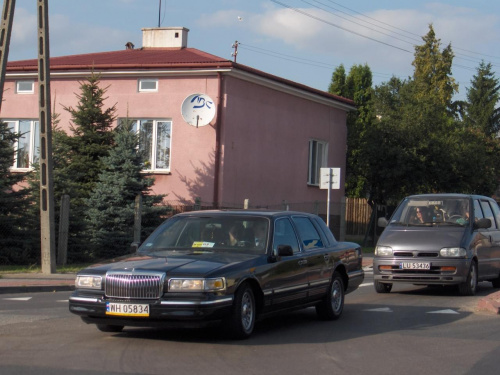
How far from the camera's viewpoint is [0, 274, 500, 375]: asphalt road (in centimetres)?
759

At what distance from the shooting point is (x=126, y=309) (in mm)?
8352

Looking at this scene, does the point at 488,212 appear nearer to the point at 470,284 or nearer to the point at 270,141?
the point at 470,284

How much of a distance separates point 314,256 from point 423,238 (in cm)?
422

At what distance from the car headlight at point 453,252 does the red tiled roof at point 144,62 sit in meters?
12.8

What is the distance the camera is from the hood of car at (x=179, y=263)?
845cm

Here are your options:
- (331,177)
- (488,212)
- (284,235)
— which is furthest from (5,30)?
(331,177)

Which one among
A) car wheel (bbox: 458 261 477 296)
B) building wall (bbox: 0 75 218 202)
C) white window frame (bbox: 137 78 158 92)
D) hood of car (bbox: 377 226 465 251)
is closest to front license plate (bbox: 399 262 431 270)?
hood of car (bbox: 377 226 465 251)

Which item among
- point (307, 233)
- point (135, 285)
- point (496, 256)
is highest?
point (307, 233)

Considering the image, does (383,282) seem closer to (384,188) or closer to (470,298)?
(470,298)

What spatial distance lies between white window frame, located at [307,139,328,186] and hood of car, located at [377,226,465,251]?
16.1 metres

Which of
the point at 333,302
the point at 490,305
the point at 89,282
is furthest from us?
the point at 490,305

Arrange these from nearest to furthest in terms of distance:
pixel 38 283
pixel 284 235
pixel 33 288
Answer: pixel 284 235, pixel 33 288, pixel 38 283

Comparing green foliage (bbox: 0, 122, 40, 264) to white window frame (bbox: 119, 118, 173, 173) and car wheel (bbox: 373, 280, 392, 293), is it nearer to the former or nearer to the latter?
white window frame (bbox: 119, 118, 173, 173)

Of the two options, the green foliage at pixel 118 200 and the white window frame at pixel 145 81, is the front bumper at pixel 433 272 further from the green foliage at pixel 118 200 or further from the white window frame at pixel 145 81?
the white window frame at pixel 145 81
